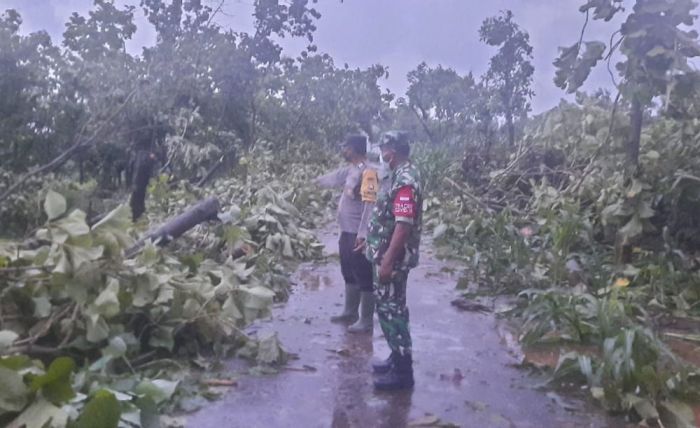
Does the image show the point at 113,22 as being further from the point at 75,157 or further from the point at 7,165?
the point at 7,165

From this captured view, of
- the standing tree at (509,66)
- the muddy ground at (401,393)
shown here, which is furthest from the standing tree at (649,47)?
the standing tree at (509,66)

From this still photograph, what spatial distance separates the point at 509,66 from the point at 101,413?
2287 centimetres

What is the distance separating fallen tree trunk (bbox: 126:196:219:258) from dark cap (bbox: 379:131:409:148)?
215 centimetres

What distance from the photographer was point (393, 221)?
5.52 m

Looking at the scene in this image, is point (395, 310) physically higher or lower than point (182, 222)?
lower

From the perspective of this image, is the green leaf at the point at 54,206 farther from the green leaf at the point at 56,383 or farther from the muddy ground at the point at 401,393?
the muddy ground at the point at 401,393

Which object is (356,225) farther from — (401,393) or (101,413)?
(101,413)

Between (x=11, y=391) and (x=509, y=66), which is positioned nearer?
(x=11, y=391)

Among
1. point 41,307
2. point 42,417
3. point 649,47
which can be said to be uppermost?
point 649,47

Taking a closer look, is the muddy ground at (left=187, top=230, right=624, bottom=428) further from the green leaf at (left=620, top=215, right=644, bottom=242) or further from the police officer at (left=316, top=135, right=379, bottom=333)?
the green leaf at (left=620, top=215, right=644, bottom=242)

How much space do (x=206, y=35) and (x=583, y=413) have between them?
14035mm

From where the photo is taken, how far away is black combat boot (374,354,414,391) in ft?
17.8

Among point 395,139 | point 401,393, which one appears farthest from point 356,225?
point 401,393

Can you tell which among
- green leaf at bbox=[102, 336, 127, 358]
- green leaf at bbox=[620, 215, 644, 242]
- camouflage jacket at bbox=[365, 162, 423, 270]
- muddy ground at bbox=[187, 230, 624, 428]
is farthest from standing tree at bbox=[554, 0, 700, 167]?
green leaf at bbox=[102, 336, 127, 358]
